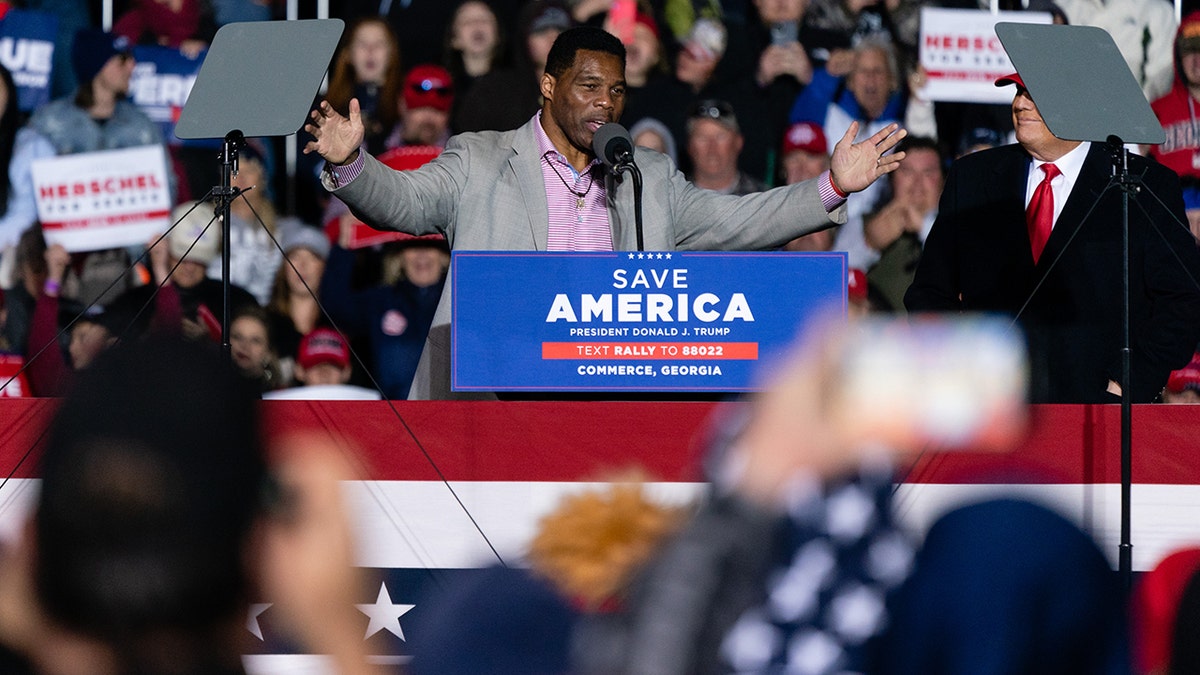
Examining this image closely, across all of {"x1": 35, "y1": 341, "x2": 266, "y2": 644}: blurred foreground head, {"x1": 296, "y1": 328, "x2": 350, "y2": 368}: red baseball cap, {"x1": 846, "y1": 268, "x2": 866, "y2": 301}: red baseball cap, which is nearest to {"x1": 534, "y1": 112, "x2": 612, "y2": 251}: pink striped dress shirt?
{"x1": 296, "y1": 328, "x2": 350, "y2": 368}: red baseball cap

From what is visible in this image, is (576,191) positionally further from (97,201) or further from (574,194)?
(97,201)

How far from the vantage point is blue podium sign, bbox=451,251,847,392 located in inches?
132

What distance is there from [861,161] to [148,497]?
2984 millimetres

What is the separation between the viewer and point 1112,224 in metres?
4.13

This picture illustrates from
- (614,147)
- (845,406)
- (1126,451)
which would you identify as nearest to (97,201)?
(614,147)

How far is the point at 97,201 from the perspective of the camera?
20.5ft

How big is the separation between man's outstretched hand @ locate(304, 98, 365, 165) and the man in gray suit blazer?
0.12 m

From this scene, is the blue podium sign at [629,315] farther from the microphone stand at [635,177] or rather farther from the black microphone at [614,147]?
the black microphone at [614,147]

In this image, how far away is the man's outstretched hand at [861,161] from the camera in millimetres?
3842

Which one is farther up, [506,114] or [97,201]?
[506,114]

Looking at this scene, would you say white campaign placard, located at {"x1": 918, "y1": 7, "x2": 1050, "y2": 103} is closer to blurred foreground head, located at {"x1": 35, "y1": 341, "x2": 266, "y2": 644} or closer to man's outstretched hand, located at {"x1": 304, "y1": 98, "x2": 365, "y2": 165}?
man's outstretched hand, located at {"x1": 304, "y1": 98, "x2": 365, "y2": 165}

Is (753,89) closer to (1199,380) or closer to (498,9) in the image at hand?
(498,9)

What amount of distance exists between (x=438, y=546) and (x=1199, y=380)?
9.69 feet

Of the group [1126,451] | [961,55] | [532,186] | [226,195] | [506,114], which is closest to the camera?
[1126,451]
